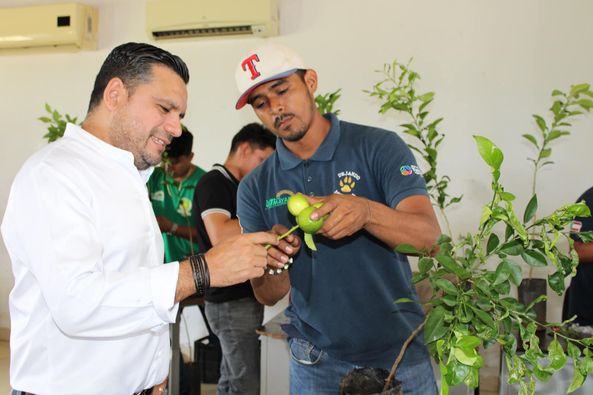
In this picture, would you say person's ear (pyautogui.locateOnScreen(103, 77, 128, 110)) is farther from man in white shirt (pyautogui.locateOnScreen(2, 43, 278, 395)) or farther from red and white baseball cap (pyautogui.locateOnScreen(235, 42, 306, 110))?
red and white baseball cap (pyautogui.locateOnScreen(235, 42, 306, 110))

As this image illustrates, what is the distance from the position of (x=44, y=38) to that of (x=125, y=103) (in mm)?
4164

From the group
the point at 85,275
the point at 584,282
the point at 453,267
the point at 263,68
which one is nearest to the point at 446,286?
the point at 453,267

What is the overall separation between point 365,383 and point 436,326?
0.22 meters

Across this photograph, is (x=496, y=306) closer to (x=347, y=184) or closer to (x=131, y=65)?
(x=347, y=184)

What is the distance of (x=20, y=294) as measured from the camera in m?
1.45

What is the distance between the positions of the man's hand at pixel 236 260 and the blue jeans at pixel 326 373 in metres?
0.48

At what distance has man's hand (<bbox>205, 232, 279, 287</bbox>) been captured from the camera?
1.45 m

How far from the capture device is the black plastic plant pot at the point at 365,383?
1258 millimetres

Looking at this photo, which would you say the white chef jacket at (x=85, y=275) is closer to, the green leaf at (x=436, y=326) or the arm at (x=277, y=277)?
the arm at (x=277, y=277)

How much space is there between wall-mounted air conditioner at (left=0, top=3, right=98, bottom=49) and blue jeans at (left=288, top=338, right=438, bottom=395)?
13.5 ft

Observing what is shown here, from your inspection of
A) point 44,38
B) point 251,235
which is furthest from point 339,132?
point 44,38

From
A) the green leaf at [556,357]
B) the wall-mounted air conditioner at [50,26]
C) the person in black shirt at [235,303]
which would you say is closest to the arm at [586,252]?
the person in black shirt at [235,303]

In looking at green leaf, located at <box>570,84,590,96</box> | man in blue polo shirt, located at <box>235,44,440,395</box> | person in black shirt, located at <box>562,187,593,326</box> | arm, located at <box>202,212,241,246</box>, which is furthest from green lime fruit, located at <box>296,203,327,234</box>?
green leaf, located at <box>570,84,590,96</box>

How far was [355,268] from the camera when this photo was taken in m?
1.81
